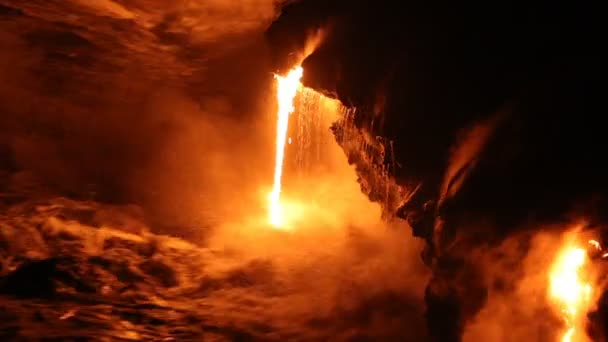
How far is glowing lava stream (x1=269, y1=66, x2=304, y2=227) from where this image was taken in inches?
376

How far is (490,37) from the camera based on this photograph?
5.90 meters

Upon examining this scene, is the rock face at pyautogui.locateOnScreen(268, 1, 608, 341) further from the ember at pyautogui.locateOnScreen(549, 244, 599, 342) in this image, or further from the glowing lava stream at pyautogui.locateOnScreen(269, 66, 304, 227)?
the glowing lava stream at pyautogui.locateOnScreen(269, 66, 304, 227)

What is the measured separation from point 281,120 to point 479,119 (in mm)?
6279

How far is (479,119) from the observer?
5.80m

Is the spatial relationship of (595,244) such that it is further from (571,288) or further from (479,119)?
(479,119)

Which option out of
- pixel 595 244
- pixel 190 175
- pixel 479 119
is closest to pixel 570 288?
pixel 595 244

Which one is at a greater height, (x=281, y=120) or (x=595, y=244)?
(x=281, y=120)

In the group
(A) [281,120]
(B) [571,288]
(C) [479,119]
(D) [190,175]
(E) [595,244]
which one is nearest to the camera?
(E) [595,244]

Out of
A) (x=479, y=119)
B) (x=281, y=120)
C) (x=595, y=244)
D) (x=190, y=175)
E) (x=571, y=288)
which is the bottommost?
(x=571, y=288)

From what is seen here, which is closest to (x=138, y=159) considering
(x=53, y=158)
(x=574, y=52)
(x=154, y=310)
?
(x=53, y=158)

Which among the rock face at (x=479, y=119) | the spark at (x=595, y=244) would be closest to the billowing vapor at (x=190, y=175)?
the rock face at (x=479, y=119)

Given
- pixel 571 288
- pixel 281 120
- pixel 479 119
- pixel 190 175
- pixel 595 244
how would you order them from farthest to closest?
pixel 190 175, pixel 281 120, pixel 479 119, pixel 571 288, pixel 595 244

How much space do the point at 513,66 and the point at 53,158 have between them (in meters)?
10.8

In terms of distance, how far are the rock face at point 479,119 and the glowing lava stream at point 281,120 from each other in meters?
2.13
